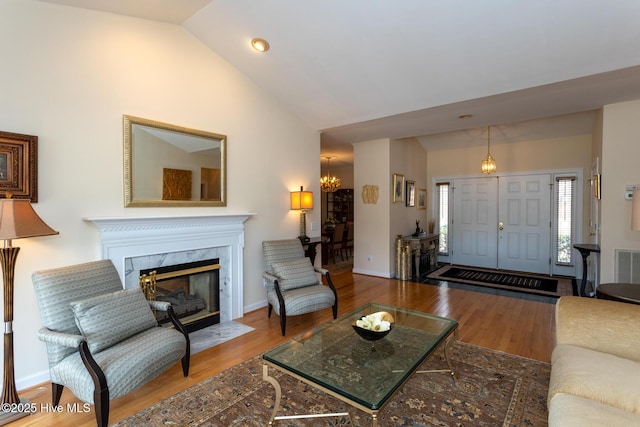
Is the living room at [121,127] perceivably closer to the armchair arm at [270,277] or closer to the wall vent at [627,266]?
the wall vent at [627,266]

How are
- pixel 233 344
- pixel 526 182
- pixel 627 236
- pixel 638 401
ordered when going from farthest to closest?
pixel 526 182, pixel 627 236, pixel 233 344, pixel 638 401

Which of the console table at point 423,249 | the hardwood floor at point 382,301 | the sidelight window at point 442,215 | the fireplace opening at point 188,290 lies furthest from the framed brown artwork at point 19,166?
the sidelight window at point 442,215

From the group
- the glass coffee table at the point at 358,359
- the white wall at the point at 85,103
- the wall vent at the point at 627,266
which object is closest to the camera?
the glass coffee table at the point at 358,359

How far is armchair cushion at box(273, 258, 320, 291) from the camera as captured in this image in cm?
363

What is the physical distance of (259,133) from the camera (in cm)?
411

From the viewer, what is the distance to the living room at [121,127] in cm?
238

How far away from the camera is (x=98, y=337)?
209cm

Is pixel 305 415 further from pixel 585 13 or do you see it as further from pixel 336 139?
pixel 336 139

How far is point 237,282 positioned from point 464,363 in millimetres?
2576

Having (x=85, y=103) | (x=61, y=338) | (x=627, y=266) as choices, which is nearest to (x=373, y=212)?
(x=627, y=266)

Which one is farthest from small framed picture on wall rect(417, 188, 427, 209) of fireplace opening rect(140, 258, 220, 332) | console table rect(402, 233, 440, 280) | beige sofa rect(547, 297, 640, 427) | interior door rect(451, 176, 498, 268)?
fireplace opening rect(140, 258, 220, 332)

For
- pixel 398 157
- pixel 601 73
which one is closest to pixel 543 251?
pixel 398 157

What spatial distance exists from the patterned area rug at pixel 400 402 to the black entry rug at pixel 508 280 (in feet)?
9.42

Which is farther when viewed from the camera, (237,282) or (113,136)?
(237,282)
